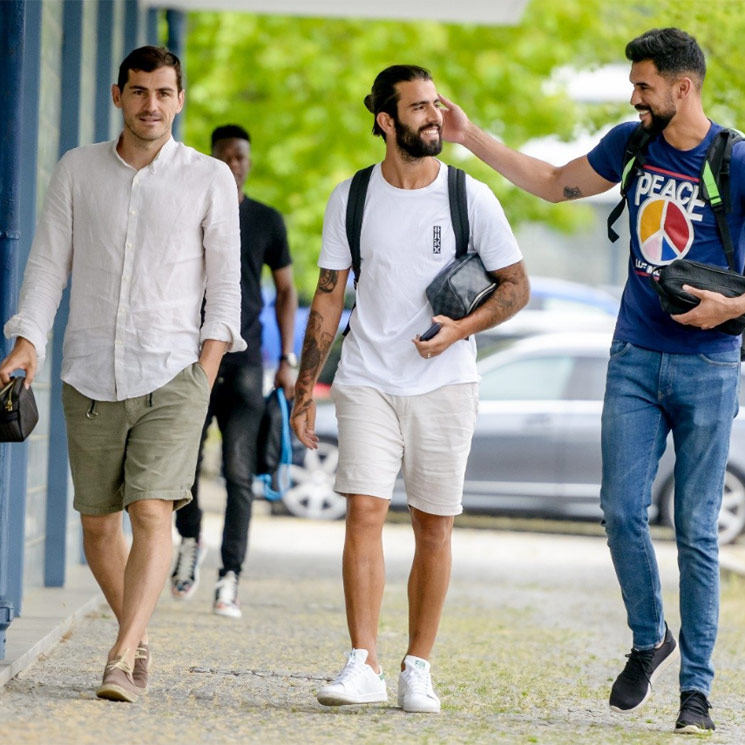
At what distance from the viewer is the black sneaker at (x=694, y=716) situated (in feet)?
18.2

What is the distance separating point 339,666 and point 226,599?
62.0 inches

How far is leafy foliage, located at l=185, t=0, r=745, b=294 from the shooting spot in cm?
2111

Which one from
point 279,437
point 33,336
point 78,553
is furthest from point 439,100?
point 78,553

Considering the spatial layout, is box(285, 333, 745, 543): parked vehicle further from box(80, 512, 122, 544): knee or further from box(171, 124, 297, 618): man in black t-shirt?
box(80, 512, 122, 544): knee

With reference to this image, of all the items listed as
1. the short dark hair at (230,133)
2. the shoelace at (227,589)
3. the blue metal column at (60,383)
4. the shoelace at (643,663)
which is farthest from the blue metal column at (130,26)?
the shoelace at (643,663)

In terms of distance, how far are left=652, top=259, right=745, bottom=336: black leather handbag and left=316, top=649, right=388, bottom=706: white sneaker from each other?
5.07ft

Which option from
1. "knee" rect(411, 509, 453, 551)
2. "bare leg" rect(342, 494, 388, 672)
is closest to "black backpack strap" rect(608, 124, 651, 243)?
"knee" rect(411, 509, 453, 551)

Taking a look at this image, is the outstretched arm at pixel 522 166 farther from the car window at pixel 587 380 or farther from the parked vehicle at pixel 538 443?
the car window at pixel 587 380

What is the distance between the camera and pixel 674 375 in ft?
18.6

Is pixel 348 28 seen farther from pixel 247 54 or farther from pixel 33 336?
pixel 33 336

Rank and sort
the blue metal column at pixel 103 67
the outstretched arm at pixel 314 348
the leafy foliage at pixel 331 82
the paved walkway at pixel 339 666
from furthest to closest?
1. the leafy foliage at pixel 331 82
2. the blue metal column at pixel 103 67
3. the outstretched arm at pixel 314 348
4. the paved walkway at pixel 339 666

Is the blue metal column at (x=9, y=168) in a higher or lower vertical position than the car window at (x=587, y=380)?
higher

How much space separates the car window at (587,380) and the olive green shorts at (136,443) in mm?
8940

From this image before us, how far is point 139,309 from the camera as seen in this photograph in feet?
18.5
